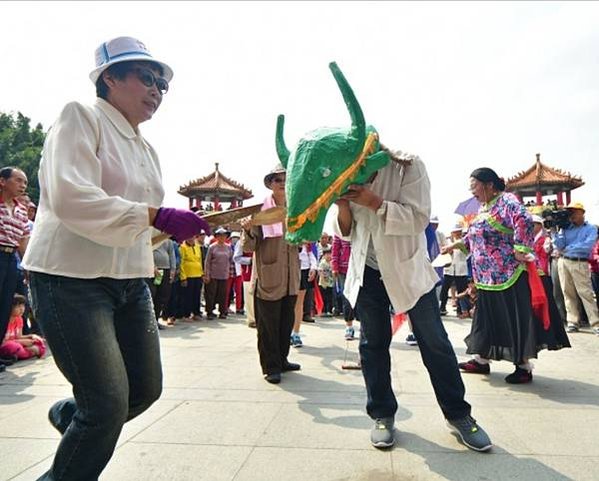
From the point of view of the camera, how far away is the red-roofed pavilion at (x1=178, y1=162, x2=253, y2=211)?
108ft

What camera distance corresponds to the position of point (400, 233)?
8.24ft

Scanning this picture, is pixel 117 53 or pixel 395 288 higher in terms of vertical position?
pixel 117 53

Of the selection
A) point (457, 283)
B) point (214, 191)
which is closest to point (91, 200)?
point (457, 283)

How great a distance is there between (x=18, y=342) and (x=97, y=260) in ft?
14.4

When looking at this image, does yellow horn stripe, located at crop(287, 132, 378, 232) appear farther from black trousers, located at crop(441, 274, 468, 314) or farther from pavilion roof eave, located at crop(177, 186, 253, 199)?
pavilion roof eave, located at crop(177, 186, 253, 199)

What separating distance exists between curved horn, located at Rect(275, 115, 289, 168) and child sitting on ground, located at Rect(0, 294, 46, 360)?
13.1 feet

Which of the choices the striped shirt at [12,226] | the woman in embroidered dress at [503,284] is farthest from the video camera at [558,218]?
the striped shirt at [12,226]

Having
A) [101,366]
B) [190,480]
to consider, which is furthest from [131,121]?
[190,480]

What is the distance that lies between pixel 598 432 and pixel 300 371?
2.53m

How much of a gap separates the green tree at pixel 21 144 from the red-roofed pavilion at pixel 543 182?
109 ft

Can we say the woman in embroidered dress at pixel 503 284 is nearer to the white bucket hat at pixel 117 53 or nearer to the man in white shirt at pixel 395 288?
the man in white shirt at pixel 395 288

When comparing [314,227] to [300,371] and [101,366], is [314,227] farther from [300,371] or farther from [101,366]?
[300,371]

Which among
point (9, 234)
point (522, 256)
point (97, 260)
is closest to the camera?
point (97, 260)

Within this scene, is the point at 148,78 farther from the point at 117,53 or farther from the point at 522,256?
the point at 522,256
